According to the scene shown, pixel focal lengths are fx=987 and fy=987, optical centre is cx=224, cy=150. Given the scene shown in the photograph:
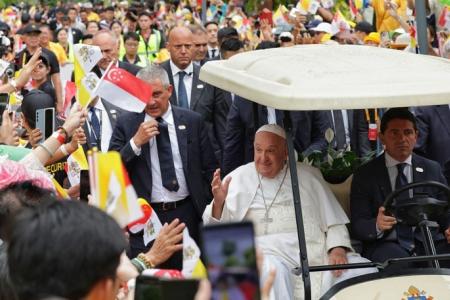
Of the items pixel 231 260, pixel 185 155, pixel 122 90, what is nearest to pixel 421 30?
pixel 185 155

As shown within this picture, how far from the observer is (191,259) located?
3914 millimetres

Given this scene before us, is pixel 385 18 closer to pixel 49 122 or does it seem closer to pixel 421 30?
pixel 421 30

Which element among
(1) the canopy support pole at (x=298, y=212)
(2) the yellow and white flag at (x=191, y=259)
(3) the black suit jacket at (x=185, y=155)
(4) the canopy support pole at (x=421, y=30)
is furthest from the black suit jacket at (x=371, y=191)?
(2) the yellow and white flag at (x=191, y=259)

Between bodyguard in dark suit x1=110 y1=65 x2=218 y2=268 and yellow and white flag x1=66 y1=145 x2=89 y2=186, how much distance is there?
0.37m

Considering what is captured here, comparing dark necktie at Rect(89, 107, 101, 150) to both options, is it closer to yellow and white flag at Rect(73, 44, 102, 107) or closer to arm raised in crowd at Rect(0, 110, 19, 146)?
yellow and white flag at Rect(73, 44, 102, 107)

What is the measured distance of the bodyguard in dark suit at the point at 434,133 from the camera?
27.2 ft

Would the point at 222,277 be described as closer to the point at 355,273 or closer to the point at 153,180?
the point at 355,273

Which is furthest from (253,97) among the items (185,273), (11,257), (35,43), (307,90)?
(35,43)

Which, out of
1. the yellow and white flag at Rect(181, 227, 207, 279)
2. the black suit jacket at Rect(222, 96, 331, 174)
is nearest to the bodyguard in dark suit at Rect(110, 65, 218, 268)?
the black suit jacket at Rect(222, 96, 331, 174)

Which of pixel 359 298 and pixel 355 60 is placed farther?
pixel 355 60

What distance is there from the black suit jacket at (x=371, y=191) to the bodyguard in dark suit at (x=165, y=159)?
1.52 m

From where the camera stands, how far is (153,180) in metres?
7.60

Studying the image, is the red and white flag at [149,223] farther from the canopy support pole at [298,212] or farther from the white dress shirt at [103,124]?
the white dress shirt at [103,124]

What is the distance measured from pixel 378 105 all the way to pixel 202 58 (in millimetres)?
7011
